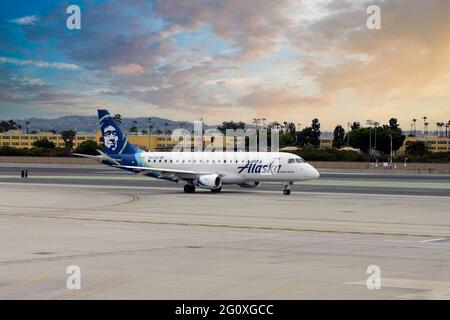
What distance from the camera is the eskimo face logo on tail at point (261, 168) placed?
207 feet

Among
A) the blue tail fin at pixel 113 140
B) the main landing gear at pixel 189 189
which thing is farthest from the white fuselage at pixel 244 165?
the blue tail fin at pixel 113 140

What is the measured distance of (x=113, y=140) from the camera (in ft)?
244

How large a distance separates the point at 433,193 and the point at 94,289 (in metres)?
52.5

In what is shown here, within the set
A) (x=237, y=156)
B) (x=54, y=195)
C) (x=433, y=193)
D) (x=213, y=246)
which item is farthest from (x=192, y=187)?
(x=213, y=246)

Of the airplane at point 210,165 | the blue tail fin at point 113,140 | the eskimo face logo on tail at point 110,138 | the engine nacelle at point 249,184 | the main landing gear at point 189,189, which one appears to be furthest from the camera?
the eskimo face logo on tail at point 110,138

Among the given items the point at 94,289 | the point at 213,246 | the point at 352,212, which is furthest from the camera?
the point at 352,212

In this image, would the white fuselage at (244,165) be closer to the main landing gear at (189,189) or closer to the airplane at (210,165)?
the airplane at (210,165)

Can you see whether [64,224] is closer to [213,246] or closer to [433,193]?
[213,246]

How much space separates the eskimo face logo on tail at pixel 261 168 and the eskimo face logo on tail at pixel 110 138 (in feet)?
49.3

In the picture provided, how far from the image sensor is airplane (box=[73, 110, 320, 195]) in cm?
6300

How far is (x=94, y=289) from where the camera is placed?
18.7m

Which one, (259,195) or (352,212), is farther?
(259,195)

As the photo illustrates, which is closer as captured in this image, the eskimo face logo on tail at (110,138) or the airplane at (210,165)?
the airplane at (210,165)

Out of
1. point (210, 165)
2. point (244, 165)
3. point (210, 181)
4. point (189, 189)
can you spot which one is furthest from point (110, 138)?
point (244, 165)
